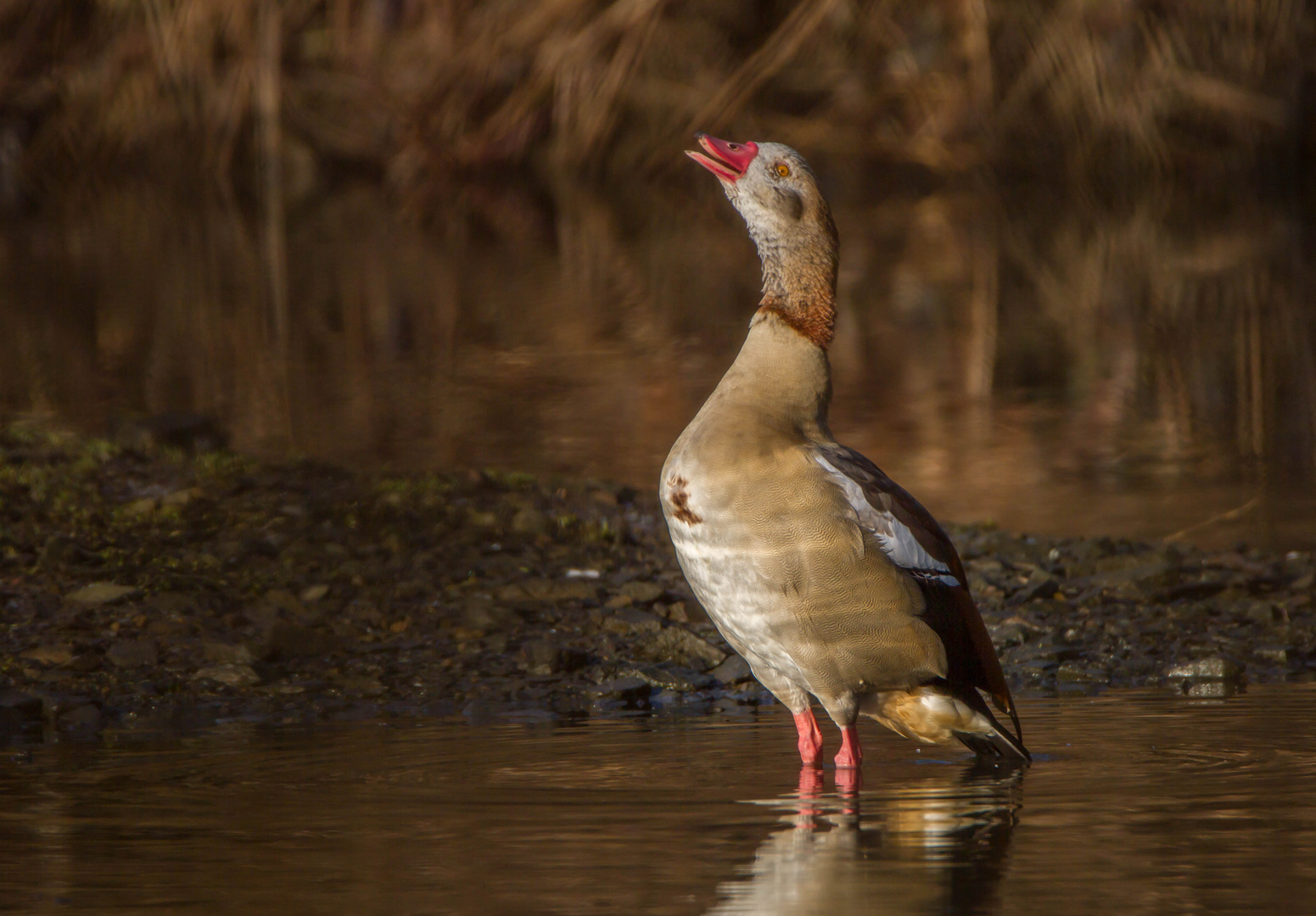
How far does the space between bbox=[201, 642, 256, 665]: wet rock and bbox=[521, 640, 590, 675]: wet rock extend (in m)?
0.96

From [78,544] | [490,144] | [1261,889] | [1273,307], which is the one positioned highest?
[490,144]

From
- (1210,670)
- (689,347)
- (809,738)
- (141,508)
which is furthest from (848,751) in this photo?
(689,347)

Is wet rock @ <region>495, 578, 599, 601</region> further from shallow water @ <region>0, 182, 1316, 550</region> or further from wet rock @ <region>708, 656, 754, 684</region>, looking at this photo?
shallow water @ <region>0, 182, 1316, 550</region>

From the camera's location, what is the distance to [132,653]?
23.0 feet

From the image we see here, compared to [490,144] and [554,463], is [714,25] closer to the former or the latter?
[490,144]

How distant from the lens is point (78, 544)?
7914 mm

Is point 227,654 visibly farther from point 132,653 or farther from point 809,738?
point 809,738

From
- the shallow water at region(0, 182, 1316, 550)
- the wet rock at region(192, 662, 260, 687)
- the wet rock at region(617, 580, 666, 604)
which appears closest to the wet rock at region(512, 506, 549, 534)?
the wet rock at region(617, 580, 666, 604)

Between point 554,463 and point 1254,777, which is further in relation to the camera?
point 554,463

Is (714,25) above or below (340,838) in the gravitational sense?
above

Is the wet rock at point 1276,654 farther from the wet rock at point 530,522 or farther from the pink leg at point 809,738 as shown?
the wet rock at point 530,522

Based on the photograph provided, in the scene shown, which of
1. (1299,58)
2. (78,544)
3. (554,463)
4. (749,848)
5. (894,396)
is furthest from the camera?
(1299,58)

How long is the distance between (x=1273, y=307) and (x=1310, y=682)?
11052 millimetres

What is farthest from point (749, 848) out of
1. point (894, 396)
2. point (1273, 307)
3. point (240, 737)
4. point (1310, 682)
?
point (1273, 307)
